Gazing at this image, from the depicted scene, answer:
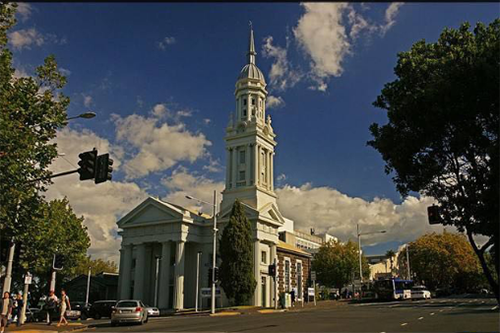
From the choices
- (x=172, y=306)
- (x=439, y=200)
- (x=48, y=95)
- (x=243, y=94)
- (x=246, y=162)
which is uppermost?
(x=243, y=94)

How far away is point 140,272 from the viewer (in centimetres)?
5625

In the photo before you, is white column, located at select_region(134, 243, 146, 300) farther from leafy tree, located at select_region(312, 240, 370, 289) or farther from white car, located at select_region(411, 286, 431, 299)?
white car, located at select_region(411, 286, 431, 299)

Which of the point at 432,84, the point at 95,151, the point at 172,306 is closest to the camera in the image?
the point at 432,84

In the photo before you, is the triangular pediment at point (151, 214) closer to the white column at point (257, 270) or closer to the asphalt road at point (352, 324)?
the white column at point (257, 270)

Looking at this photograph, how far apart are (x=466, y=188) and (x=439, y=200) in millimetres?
1179

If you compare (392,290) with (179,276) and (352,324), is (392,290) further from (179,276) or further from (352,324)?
(352,324)

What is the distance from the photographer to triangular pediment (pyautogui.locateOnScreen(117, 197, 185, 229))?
55000 mm

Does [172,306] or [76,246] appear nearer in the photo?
[76,246]

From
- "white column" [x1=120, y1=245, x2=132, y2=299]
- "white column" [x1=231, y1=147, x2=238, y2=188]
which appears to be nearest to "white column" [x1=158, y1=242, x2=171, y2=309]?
"white column" [x1=120, y1=245, x2=132, y2=299]

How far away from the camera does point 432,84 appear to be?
40.8 feet

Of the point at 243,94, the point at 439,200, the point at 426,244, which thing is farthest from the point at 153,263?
the point at 426,244

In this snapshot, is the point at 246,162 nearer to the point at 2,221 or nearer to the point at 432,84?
the point at 2,221

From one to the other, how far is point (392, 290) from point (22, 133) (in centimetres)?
5487

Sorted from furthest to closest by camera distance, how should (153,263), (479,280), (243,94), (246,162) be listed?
(479,280) → (243,94) → (246,162) → (153,263)
